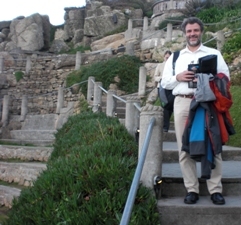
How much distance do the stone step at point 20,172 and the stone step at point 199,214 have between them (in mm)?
5224

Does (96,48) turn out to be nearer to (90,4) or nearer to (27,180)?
(90,4)

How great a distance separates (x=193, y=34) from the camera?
3986 millimetres

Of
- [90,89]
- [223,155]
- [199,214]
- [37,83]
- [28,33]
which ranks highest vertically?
[28,33]

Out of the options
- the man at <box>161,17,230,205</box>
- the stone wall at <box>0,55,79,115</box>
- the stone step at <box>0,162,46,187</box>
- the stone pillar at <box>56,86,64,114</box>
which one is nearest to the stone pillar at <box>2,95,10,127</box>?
the stone wall at <box>0,55,79,115</box>

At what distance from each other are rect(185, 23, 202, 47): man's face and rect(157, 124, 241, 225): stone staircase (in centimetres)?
146

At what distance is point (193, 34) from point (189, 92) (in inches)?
23.1

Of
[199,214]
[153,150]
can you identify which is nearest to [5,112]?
[153,150]

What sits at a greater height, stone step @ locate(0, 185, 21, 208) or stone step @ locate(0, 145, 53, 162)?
stone step @ locate(0, 145, 53, 162)

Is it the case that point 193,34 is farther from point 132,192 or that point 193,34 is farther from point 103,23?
point 103,23

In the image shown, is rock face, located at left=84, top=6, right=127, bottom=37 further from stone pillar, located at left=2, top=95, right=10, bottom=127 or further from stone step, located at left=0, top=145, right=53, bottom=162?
stone step, located at left=0, top=145, right=53, bottom=162

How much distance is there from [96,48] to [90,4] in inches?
433

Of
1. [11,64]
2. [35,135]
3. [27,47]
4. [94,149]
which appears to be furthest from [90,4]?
[94,149]

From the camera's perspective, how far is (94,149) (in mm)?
4945

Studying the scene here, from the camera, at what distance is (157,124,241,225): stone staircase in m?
3.79
